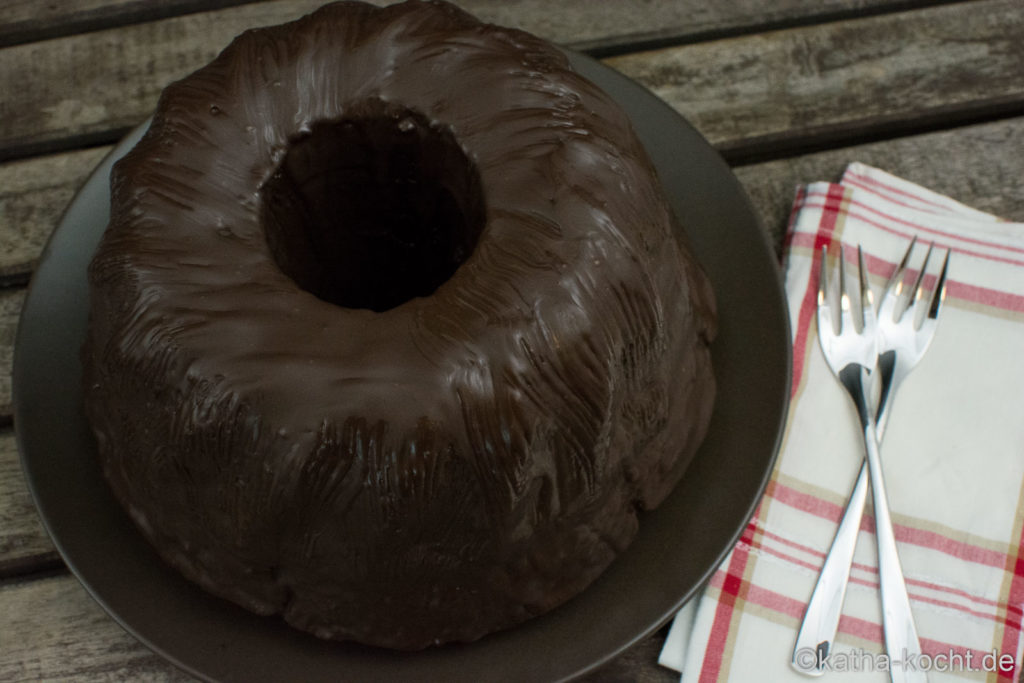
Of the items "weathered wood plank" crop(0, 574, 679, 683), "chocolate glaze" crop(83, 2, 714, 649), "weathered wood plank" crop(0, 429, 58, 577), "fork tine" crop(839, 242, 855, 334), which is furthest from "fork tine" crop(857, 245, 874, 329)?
"weathered wood plank" crop(0, 429, 58, 577)

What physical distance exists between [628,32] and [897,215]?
1.49ft

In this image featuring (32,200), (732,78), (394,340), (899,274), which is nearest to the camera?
(394,340)

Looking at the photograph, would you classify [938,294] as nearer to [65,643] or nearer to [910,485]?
[910,485]

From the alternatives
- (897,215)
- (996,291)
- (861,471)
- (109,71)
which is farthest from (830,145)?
(109,71)

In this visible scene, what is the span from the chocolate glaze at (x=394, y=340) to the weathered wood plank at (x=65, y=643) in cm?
16

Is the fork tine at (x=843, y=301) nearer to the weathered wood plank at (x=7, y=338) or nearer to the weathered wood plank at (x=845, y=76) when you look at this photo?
the weathered wood plank at (x=845, y=76)

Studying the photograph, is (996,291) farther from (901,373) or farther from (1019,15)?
(1019,15)

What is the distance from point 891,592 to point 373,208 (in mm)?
608

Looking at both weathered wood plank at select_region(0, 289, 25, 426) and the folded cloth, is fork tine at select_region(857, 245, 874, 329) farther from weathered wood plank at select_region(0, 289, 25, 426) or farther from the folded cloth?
weathered wood plank at select_region(0, 289, 25, 426)

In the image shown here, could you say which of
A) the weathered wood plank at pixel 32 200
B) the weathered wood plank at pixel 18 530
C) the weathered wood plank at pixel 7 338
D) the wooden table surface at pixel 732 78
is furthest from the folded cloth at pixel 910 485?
the weathered wood plank at pixel 32 200

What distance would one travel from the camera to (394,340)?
689 millimetres

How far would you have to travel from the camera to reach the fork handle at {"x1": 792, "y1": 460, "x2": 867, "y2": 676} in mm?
869

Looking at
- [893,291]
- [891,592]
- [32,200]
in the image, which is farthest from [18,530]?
[893,291]

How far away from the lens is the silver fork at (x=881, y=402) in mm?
879
